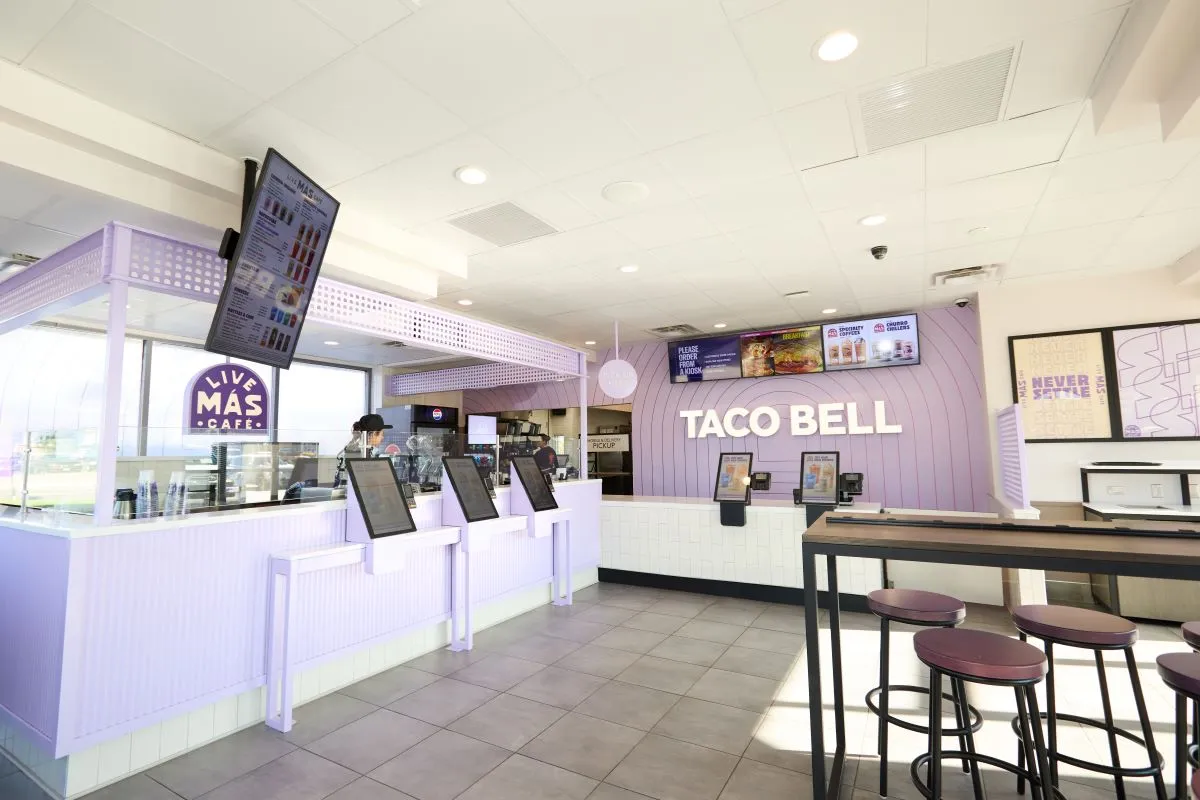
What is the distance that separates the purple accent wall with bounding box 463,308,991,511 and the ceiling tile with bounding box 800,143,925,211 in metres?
3.42

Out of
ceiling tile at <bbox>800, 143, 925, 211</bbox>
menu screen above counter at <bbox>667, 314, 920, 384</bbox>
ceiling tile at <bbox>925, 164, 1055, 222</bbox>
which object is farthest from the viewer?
menu screen above counter at <bbox>667, 314, 920, 384</bbox>

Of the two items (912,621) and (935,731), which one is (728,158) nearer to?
(912,621)

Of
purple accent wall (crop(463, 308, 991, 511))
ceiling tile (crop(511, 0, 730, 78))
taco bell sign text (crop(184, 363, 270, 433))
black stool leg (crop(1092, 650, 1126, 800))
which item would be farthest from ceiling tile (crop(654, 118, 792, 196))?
taco bell sign text (crop(184, 363, 270, 433))

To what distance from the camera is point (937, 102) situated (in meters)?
2.68

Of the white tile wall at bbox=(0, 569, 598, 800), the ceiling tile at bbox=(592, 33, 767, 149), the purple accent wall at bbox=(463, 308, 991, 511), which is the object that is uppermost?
the ceiling tile at bbox=(592, 33, 767, 149)

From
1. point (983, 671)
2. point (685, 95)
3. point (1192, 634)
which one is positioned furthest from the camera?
point (685, 95)

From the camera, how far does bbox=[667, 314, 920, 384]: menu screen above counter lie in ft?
21.6

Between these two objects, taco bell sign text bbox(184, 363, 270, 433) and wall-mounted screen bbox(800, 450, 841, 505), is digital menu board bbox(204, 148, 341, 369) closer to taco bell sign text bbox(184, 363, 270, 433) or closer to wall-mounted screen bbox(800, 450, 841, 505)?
taco bell sign text bbox(184, 363, 270, 433)

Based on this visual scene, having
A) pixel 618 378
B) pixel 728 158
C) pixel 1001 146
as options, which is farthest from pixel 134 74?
pixel 618 378

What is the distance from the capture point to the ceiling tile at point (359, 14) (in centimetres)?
203

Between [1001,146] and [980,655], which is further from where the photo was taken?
[1001,146]

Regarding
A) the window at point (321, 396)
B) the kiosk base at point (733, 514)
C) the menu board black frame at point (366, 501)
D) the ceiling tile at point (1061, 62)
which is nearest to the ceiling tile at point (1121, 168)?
the ceiling tile at point (1061, 62)

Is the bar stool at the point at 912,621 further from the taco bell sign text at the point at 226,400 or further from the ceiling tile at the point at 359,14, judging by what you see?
the taco bell sign text at the point at 226,400

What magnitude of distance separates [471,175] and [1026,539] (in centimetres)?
312
